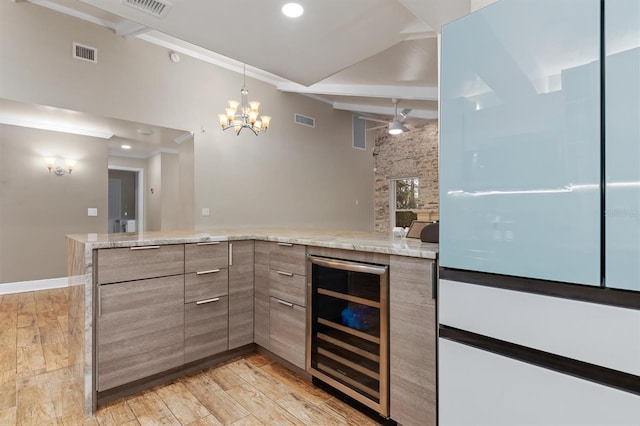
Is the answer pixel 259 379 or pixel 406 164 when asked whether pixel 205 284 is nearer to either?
pixel 259 379

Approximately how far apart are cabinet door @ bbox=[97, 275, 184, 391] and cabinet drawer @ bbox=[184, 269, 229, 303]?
5cm

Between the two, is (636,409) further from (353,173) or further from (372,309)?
(353,173)

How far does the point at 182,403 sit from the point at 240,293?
0.80m

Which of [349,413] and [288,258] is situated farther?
[288,258]

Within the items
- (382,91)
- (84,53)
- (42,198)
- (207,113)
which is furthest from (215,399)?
(382,91)

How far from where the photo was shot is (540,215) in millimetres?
1090

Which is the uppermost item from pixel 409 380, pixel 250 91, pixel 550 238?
pixel 250 91

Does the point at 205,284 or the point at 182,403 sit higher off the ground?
the point at 205,284

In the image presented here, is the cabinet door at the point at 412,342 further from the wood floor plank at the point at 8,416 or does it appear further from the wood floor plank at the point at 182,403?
the wood floor plank at the point at 8,416

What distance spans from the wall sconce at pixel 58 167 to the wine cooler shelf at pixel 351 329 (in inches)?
200

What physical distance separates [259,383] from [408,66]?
13.8ft

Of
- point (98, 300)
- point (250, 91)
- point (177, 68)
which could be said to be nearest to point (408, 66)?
point (250, 91)

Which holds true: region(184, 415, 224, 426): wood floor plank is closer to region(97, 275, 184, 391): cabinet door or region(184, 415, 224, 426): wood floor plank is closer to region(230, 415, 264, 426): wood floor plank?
region(230, 415, 264, 426): wood floor plank

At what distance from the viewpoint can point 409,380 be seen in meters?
1.59
